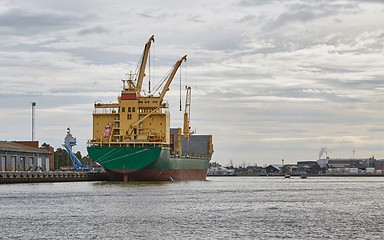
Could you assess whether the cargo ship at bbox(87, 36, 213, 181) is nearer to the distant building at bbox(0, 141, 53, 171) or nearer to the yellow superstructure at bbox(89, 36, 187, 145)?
the yellow superstructure at bbox(89, 36, 187, 145)

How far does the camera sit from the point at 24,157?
4126 inches

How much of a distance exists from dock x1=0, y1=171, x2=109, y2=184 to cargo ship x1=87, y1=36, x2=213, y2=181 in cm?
936

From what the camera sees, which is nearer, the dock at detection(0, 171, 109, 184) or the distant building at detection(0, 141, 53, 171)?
the dock at detection(0, 171, 109, 184)

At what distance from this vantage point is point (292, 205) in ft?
169

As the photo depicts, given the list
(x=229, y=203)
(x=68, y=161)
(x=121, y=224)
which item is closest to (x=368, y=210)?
(x=229, y=203)

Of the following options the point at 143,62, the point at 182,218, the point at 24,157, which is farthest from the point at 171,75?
the point at 182,218

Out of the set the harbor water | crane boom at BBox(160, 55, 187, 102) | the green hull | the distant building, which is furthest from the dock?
the harbor water

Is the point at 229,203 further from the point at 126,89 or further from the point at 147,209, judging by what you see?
the point at 126,89

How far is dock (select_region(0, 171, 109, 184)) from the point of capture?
87625 mm

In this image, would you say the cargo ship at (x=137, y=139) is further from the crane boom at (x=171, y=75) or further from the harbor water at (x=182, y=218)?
the harbor water at (x=182, y=218)

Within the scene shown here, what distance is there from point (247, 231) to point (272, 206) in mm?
15538

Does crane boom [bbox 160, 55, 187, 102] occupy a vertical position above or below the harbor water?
above

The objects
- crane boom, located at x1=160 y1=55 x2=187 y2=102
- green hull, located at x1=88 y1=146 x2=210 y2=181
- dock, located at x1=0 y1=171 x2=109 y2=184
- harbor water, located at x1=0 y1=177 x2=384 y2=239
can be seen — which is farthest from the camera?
crane boom, located at x1=160 y1=55 x2=187 y2=102

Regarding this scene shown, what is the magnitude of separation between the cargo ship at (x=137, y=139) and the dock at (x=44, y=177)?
369 inches
